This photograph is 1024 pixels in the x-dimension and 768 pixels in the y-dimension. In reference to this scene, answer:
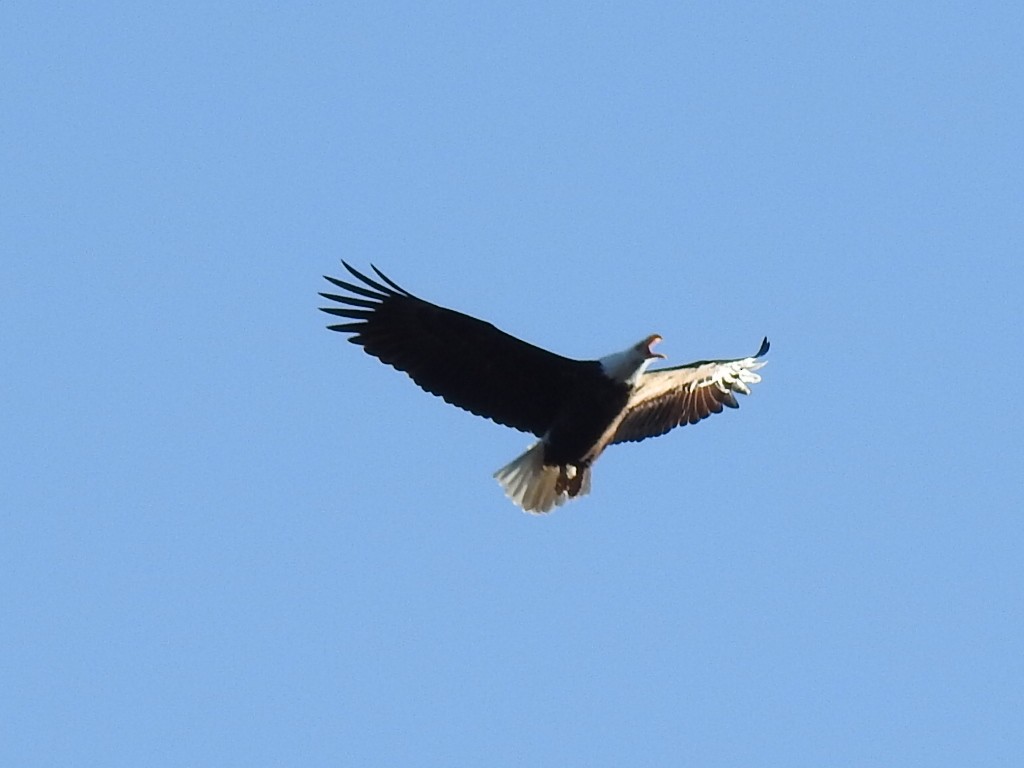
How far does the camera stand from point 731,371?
40.3ft

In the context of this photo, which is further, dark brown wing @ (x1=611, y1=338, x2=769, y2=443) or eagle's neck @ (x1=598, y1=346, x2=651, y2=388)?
dark brown wing @ (x1=611, y1=338, x2=769, y2=443)

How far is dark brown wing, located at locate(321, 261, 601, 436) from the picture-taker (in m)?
11.4

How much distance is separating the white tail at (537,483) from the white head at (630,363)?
68 cm

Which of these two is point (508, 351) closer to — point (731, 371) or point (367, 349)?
point (367, 349)

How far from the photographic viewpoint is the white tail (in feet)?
39.2

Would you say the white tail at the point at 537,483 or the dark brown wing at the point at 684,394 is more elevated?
the dark brown wing at the point at 684,394

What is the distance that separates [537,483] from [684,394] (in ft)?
3.14

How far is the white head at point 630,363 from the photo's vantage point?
Answer: 1146 centimetres

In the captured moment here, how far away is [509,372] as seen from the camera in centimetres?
1156

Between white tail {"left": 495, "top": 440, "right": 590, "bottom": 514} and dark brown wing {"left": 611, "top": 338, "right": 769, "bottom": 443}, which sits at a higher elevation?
dark brown wing {"left": 611, "top": 338, "right": 769, "bottom": 443}

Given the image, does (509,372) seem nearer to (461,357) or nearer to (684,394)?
(461,357)

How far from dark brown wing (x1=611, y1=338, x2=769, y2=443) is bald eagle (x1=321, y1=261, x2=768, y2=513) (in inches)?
1.4

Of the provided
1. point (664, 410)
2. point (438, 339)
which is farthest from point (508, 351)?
point (664, 410)

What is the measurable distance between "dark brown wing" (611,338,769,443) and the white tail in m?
0.32
